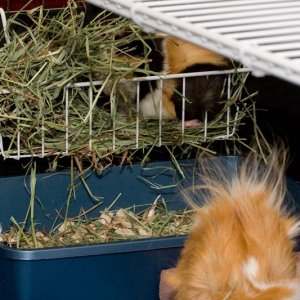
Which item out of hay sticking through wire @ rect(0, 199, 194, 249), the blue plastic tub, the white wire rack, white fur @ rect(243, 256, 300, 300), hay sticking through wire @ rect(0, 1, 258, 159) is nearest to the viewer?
the white wire rack

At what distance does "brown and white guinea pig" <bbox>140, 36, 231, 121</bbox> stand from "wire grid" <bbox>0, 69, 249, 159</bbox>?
3 centimetres

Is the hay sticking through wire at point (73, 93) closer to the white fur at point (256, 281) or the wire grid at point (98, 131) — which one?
the wire grid at point (98, 131)

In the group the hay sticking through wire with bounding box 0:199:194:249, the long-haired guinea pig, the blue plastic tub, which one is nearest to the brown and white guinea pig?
the hay sticking through wire with bounding box 0:199:194:249

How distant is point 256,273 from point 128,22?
3.69ft

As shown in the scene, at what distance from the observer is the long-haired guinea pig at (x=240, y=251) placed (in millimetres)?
2299

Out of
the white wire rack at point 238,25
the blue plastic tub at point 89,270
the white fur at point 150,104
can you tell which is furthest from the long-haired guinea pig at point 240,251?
the white fur at point 150,104

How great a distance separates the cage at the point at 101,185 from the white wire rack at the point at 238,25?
2.77 ft

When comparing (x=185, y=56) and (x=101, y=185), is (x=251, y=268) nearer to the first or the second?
(x=101, y=185)

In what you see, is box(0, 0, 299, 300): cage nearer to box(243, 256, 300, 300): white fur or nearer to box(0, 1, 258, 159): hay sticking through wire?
box(0, 1, 258, 159): hay sticking through wire

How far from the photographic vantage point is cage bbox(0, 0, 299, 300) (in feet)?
9.04

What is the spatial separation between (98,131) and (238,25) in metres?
1.11

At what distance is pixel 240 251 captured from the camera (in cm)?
236

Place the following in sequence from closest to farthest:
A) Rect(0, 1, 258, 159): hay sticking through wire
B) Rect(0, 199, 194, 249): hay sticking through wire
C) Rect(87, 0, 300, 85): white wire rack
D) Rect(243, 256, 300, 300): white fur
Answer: Rect(87, 0, 300, 85): white wire rack < Rect(243, 256, 300, 300): white fur < Rect(0, 1, 258, 159): hay sticking through wire < Rect(0, 199, 194, 249): hay sticking through wire

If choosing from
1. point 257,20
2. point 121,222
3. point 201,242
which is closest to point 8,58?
point 121,222
